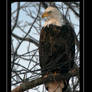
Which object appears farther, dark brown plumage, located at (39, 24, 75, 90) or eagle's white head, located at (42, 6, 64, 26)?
eagle's white head, located at (42, 6, 64, 26)

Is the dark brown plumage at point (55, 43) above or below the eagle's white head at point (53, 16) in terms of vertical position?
below

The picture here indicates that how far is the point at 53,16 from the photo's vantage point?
2754 mm

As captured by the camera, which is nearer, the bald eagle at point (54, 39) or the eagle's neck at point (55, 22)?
the bald eagle at point (54, 39)

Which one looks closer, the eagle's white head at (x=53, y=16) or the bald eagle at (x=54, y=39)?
the bald eagle at (x=54, y=39)

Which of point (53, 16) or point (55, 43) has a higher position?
point (53, 16)

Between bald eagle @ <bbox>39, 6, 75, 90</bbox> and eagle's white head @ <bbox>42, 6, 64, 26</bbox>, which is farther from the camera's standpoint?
eagle's white head @ <bbox>42, 6, 64, 26</bbox>

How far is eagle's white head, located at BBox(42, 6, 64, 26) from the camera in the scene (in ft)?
8.65

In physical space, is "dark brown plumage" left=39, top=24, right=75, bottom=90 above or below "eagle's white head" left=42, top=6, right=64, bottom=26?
below

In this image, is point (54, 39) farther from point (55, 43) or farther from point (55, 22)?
point (55, 22)

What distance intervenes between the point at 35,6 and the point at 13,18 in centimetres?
25

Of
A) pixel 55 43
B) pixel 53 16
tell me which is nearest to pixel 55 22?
pixel 53 16

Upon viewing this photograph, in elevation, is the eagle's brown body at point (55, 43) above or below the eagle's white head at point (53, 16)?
below

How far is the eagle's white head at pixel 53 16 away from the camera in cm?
264
